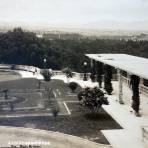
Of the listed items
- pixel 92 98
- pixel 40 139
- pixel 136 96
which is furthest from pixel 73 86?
pixel 40 139

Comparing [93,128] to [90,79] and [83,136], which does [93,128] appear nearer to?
[83,136]

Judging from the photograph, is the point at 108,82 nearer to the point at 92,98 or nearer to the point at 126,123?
the point at 92,98

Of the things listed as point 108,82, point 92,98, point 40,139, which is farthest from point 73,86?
point 40,139

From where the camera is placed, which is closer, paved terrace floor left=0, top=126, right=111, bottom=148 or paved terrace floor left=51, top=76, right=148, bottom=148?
paved terrace floor left=0, top=126, right=111, bottom=148

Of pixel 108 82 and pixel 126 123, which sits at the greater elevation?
pixel 108 82

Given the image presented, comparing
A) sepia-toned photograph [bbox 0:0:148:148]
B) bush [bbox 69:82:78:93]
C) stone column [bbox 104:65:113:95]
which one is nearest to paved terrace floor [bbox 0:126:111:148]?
sepia-toned photograph [bbox 0:0:148:148]

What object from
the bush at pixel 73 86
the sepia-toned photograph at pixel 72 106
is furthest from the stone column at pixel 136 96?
the bush at pixel 73 86

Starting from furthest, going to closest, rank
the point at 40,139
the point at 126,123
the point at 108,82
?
the point at 108,82, the point at 126,123, the point at 40,139

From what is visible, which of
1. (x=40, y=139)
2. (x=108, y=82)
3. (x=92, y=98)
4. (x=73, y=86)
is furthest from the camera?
(x=73, y=86)

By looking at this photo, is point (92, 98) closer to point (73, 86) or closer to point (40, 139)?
point (40, 139)

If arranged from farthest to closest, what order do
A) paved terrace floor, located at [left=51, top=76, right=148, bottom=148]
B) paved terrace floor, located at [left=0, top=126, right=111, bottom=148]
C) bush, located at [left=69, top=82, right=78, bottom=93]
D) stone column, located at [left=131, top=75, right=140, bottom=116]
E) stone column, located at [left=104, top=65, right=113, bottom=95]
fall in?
bush, located at [left=69, top=82, right=78, bottom=93]
stone column, located at [left=104, top=65, right=113, bottom=95]
stone column, located at [left=131, top=75, right=140, bottom=116]
paved terrace floor, located at [left=51, top=76, right=148, bottom=148]
paved terrace floor, located at [left=0, top=126, right=111, bottom=148]

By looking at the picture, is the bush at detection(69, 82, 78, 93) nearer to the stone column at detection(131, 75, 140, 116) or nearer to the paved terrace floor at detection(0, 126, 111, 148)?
the stone column at detection(131, 75, 140, 116)

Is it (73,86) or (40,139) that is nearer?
(40,139)
